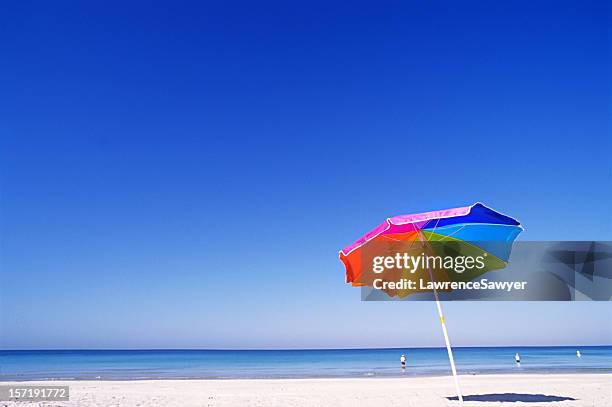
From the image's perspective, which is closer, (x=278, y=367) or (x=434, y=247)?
(x=434, y=247)

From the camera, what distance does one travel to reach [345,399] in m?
13.8

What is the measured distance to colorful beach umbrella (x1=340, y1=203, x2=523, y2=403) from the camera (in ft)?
31.1

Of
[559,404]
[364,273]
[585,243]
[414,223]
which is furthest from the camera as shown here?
[585,243]

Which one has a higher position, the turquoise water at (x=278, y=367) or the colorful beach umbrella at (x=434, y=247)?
the colorful beach umbrella at (x=434, y=247)

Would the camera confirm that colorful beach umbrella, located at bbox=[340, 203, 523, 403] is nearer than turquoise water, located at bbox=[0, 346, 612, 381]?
Yes

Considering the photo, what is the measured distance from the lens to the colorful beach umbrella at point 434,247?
9477mm

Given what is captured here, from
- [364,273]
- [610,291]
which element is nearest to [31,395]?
[364,273]

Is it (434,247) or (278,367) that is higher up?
(434,247)

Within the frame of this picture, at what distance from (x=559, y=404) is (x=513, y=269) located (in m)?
3.93

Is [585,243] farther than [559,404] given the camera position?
Yes

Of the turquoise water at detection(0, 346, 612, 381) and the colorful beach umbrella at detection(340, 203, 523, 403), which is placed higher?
the colorful beach umbrella at detection(340, 203, 523, 403)

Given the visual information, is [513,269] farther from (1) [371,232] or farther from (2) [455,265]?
(1) [371,232]

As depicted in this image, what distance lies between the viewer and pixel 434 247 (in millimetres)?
10195

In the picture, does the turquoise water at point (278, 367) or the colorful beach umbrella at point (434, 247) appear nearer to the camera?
the colorful beach umbrella at point (434, 247)
